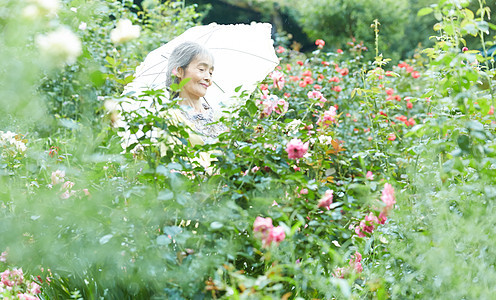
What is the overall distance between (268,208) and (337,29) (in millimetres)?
9666

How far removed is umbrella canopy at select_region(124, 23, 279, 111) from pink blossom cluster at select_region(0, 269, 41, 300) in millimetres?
1693

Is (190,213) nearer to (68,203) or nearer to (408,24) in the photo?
(68,203)

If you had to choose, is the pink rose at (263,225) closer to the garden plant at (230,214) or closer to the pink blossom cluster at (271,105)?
the garden plant at (230,214)

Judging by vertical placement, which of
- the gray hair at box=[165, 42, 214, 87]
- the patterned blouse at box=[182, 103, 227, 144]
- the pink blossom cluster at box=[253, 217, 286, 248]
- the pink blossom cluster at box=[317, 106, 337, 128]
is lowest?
the patterned blouse at box=[182, 103, 227, 144]

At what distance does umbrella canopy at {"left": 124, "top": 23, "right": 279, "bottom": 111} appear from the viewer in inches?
149

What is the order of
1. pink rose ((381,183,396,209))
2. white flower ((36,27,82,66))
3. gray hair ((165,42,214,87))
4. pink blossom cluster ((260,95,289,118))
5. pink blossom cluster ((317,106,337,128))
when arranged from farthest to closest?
1. gray hair ((165,42,214,87))
2. pink blossom cluster ((317,106,337,128))
3. pink blossom cluster ((260,95,289,118))
4. pink rose ((381,183,396,209))
5. white flower ((36,27,82,66))

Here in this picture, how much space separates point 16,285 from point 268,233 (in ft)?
3.73

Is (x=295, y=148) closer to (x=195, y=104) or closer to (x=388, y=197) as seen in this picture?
(x=388, y=197)

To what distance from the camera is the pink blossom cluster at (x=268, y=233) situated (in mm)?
1519

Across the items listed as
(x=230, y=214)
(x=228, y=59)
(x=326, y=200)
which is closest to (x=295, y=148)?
(x=326, y=200)

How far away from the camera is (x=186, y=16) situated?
6.83 metres

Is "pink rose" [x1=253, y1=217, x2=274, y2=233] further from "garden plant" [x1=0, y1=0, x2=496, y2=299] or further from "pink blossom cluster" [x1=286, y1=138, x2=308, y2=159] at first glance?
"pink blossom cluster" [x1=286, y1=138, x2=308, y2=159]

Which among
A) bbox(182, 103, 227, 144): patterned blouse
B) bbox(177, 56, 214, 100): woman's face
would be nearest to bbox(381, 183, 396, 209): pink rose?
bbox(182, 103, 227, 144): patterned blouse

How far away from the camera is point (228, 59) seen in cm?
393
